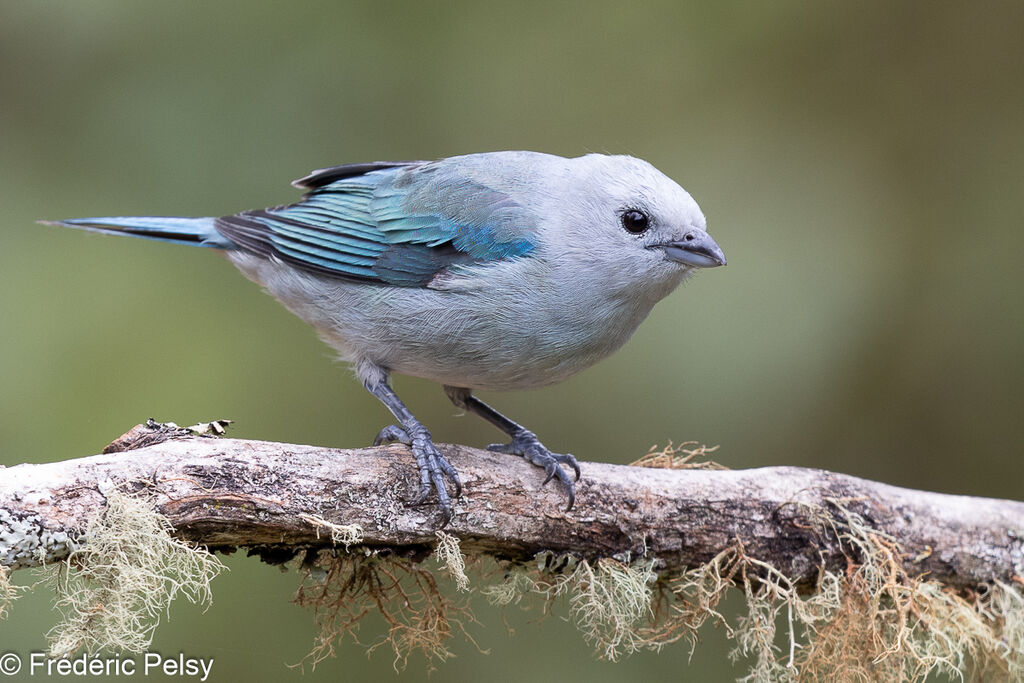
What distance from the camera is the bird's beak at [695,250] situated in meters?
3.44

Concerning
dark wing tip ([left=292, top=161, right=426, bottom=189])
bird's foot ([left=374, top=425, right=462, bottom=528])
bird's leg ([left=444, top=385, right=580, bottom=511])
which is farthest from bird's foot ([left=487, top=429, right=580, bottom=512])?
dark wing tip ([left=292, top=161, right=426, bottom=189])

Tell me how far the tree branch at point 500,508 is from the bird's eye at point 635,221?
2.79 ft

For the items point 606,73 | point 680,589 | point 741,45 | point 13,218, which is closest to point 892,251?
point 741,45

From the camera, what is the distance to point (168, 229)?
407cm

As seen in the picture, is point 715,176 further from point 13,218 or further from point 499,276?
point 13,218

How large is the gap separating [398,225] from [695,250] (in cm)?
114

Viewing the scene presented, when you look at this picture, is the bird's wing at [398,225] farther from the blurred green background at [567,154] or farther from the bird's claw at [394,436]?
the blurred green background at [567,154]

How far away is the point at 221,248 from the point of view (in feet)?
13.5

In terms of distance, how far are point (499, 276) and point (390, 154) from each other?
229cm

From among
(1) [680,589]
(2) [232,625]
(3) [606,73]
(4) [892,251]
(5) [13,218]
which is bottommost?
(2) [232,625]

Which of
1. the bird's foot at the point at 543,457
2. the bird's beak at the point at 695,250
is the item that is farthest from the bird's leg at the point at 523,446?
the bird's beak at the point at 695,250

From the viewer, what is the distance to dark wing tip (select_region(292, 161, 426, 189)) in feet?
13.9

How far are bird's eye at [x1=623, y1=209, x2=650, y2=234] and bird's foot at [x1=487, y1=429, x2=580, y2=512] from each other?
2.75 feet

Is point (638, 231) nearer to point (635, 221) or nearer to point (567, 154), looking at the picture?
point (635, 221)
